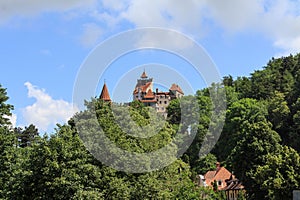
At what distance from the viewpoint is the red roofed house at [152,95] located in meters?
81.6

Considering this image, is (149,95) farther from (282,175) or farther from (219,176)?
(282,175)

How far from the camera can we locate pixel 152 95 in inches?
4016

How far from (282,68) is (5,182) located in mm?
62983

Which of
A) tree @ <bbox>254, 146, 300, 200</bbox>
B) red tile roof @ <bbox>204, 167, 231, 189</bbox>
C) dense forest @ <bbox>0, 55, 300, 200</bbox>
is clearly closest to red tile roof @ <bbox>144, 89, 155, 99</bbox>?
red tile roof @ <bbox>204, 167, 231, 189</bbox>

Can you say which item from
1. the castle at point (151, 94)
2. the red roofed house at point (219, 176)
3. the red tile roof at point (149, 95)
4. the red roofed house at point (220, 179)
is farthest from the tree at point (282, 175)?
the red tile roof at point (149, 95)

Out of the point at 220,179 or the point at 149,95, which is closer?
the point at 220,179

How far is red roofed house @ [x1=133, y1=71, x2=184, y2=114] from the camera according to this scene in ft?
268

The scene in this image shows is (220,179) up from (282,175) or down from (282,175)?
up

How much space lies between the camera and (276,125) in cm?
6450

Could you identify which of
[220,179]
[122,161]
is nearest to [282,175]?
[122,161]

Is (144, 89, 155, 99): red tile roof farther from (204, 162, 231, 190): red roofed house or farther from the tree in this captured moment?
the tree

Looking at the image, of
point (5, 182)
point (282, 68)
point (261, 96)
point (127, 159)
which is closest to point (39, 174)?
point (5, 182)

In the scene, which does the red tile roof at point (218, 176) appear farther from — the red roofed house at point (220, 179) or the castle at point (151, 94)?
the castle at point (151, 94)

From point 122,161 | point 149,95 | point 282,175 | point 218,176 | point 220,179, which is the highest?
point 149,95
